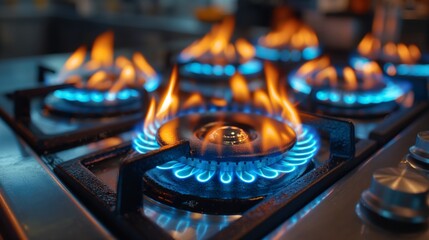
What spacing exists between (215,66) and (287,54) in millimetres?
303

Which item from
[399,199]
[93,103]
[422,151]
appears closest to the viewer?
[399,199]

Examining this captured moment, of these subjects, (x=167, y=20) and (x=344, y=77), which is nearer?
(x=344, y=77)

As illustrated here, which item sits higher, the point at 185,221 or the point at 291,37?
the point at 291,37

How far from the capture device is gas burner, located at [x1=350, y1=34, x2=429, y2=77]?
3.77 feet

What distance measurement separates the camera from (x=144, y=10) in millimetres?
2387

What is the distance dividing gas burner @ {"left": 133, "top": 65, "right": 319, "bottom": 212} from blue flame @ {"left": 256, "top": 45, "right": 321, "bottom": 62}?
2.05ft

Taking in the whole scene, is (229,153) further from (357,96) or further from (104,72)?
(104,72)

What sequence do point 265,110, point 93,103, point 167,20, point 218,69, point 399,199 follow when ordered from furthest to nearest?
1. point 167,20
2. point 218,69
3. point 93,103
4. point 265,110
5. point 399,199

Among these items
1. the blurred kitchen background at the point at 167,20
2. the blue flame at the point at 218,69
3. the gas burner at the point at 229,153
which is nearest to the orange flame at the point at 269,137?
the gas burner at the point at 229,153

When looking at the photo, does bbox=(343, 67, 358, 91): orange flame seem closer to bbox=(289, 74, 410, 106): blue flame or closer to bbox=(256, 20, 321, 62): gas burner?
bbox=(289, 74, 410, 106): blue flame

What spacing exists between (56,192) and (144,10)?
6.63ft

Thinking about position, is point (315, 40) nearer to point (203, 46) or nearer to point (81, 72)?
point (203, 46)

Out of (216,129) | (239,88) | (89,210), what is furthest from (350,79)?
(89,210)

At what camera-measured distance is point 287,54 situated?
131 centimetres
